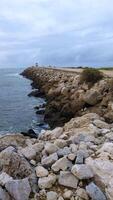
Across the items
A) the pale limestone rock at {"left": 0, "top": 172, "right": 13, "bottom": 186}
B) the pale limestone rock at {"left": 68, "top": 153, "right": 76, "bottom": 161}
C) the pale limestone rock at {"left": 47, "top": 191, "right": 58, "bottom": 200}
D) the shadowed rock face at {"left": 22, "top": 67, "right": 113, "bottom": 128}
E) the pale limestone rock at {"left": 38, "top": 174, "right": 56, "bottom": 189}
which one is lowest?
the shadowed rock face at {"left": 22, "top": 67, "right": 113, "bottom": 128}

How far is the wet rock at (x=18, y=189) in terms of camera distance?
618cm

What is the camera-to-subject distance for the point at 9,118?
24.6m

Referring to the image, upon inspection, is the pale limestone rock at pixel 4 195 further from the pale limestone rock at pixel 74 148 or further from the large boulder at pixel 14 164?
the pale limestone rock at pixel 74 148

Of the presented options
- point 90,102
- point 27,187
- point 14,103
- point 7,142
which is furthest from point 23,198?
point 14,103

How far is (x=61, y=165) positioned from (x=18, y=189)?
0.93 metres

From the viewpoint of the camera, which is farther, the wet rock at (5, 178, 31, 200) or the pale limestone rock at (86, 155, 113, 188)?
the pale limestone rock at (86, 155, 113, 188)

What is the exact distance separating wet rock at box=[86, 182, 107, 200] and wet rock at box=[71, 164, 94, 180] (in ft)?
0.67

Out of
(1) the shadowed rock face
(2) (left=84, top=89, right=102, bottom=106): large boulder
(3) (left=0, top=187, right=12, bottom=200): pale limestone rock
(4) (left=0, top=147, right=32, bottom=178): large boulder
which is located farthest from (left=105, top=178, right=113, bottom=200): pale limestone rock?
(2) (left=84, top=89, right=102, bottom=106): large boulder

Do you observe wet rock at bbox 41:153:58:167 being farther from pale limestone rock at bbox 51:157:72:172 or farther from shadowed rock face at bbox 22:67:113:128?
shadowed rock face at bbox 22:67:113:128

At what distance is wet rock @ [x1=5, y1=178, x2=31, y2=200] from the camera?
6183 millimetres

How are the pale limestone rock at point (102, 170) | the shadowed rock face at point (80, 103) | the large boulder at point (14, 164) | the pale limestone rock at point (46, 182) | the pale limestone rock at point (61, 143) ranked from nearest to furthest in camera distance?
the pale limestone rock at point (102, 170) < the pale limestone rock at point (46, 182) < the large boulder at point (14, 164) < the pale limestone rock at point (61, 143) < the shadowed rock face at point (80, 103)

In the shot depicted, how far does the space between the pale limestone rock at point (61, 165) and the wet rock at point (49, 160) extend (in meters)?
0.14

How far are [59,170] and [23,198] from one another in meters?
0.86

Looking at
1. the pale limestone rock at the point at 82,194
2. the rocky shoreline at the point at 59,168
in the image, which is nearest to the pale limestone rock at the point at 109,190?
the rocky shoreline at the point at 59,168
